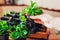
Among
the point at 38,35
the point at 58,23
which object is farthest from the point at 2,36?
the point at 58,23

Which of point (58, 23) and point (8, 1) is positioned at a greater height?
point (8, 1)

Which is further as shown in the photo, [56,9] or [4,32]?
[56,9]

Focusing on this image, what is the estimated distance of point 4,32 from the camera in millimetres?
1100

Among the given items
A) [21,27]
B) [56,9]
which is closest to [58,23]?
[56,9]

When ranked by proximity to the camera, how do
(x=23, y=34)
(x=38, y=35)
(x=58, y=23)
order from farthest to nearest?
(x=58, y=23) < (x=38, y=35) < (x=23, y=34)

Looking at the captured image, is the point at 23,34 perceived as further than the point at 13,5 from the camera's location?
No

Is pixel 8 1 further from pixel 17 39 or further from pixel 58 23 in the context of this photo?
pixel 17 39

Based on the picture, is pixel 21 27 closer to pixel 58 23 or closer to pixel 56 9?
pixel 58 23

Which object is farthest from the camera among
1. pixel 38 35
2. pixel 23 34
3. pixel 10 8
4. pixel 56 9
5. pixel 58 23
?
pixel 10 8

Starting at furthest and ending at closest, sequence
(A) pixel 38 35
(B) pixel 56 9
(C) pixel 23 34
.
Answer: (B) pixel 56 9
(A) pixel 38 35
(C) pixel 23 34

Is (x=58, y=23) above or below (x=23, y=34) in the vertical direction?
below

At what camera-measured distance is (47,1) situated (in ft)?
11.3

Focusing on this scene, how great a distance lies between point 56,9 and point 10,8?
1149 millimetres

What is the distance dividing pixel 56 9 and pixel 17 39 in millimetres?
2460
